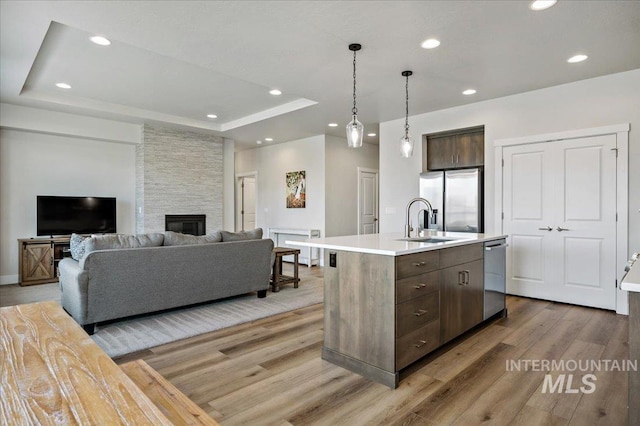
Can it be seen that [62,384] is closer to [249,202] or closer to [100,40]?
[100,40]

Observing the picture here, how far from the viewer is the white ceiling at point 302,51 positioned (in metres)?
2.67

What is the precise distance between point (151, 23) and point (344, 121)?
361cm

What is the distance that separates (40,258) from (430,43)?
6.18 metres

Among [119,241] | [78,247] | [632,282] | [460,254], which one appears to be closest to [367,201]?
[460,254]

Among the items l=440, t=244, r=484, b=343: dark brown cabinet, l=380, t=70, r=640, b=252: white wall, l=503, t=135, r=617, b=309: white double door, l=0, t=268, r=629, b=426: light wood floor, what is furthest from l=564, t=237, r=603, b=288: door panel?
l=440, t=244, r=484, b=343: dark brown cabinet

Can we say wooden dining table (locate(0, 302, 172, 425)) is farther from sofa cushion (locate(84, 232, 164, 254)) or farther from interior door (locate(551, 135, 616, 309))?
interior door (locate(551, 135, 616, 309))

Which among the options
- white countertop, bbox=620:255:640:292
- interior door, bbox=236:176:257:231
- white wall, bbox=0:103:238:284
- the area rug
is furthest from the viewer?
interior door, bbox=236:176:257:231

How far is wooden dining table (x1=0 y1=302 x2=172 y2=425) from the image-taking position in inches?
26.0

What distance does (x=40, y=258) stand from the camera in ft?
17.9

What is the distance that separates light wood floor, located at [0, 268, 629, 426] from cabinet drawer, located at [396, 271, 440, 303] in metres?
0.55

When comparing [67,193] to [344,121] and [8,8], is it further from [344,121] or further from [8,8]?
[344,121]

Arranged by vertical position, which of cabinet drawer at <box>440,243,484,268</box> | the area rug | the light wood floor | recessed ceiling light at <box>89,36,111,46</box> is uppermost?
recessed ceiling light at <box>89,36,111,46</box>

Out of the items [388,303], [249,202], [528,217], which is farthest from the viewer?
[249,202]

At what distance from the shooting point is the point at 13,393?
0.74 metres
